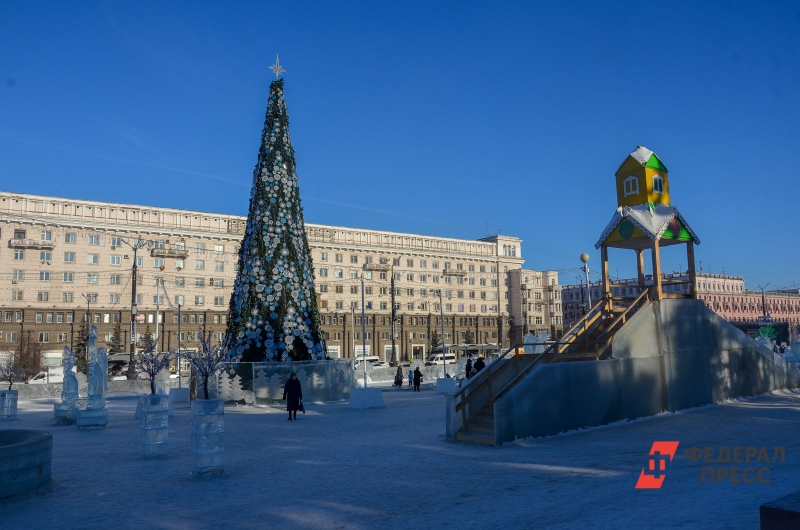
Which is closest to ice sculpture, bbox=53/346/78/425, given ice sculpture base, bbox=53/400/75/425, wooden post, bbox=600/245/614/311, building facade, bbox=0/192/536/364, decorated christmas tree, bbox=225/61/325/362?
ice sculpture base, bbox=53/400/75/425

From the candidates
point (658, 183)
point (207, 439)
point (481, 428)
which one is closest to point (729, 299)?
point (658, 183)

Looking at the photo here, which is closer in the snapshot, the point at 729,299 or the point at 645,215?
the point at 645,215

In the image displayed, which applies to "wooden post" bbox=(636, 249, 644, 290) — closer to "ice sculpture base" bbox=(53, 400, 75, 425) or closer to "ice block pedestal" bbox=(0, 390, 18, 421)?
"ice sculpture base" bbox=(53, 400, 75, 425)

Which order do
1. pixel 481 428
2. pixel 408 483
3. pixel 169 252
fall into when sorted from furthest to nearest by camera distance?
1. pixel 169 252
2. pixel 481 428
3. pixel 408 483

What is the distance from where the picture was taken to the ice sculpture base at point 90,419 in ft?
61.3

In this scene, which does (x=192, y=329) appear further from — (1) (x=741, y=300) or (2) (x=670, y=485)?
(1) (x=741, y=300)

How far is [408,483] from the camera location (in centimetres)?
993

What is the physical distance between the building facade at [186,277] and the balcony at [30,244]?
0.09 metres

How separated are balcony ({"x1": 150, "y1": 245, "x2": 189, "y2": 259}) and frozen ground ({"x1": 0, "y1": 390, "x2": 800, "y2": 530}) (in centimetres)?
5409

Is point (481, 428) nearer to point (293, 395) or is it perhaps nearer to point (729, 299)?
point (293, 395)

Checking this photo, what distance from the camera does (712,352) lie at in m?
19.5

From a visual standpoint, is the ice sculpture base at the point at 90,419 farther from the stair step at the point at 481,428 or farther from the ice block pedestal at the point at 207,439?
the stair step at the point at 481,428

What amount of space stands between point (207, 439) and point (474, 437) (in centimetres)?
557

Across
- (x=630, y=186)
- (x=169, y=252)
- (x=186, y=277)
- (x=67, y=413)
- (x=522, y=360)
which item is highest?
(x=169, y=252)
